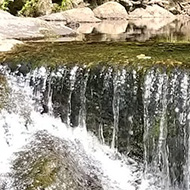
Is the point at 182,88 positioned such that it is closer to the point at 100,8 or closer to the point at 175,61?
the point at 175,61

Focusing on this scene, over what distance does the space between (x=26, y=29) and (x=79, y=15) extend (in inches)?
262

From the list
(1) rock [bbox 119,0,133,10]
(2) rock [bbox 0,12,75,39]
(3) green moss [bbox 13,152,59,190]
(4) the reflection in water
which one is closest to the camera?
(3) green moss [bbox 13,152,59,190]

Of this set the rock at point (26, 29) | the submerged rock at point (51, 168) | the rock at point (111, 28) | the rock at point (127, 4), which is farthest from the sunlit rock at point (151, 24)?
the submerged rock at point (51, 168)

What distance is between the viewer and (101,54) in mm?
6648

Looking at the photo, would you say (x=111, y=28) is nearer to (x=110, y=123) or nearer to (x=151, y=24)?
(x=151, y=24)

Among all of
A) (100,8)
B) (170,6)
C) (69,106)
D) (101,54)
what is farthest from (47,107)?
(170,6)

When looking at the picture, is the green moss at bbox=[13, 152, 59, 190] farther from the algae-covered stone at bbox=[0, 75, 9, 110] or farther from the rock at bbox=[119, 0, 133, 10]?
the rock at bbox=[119, 0, 133, 10]

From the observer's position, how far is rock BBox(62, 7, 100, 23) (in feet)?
55.0

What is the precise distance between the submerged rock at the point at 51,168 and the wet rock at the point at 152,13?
1703 centimetres

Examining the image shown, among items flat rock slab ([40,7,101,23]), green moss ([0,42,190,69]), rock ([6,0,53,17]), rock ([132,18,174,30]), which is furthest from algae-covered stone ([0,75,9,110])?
rock ([6,0,53,17])

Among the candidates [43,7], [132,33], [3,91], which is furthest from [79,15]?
[3,91]

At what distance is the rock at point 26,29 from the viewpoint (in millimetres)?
10234

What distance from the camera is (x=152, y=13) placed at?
75.9 ft

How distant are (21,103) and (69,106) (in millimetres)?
720
